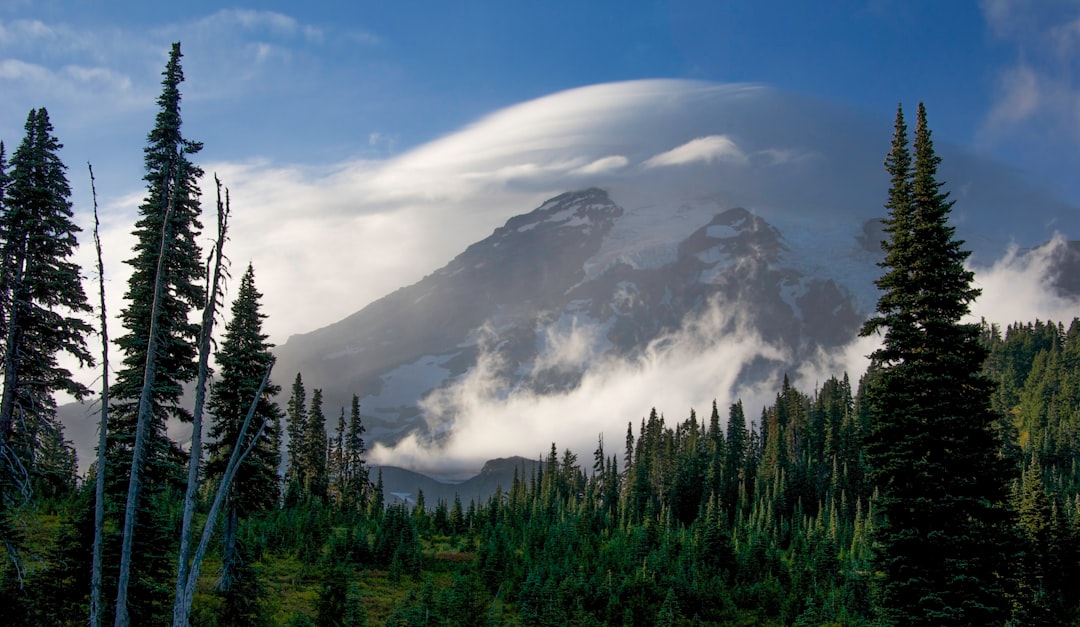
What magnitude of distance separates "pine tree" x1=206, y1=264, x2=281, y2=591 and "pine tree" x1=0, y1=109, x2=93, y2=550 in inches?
396

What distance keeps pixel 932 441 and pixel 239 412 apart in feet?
106

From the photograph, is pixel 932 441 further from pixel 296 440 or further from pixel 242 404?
pixel 296 440

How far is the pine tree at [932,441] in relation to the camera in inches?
899

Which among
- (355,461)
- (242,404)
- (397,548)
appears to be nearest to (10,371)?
(242,404)

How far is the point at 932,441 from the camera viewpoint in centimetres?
2388

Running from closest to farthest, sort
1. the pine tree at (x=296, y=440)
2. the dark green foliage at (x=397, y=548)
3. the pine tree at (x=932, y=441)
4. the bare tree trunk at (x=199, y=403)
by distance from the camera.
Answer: the bare tree trunk at (x=199, y=403), the pine tree at (x=932, y=441), the dark green foliage at (x=397, y=548), the pine tree at (x=296, y=440)

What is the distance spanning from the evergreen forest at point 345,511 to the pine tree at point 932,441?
0.23 feet

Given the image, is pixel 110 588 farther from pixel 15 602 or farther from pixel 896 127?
pixel 896 127

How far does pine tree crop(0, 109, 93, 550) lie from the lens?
2766 cm

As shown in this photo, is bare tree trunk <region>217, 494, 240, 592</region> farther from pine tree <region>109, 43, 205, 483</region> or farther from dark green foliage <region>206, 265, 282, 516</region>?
pine tree <region>109, 43, 205, 483</region>

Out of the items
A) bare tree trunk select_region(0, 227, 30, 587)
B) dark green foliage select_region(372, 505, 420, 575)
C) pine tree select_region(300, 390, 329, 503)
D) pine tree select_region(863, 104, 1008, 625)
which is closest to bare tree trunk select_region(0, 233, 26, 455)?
bare tree trunk select_region(0, 227, 30, 587)

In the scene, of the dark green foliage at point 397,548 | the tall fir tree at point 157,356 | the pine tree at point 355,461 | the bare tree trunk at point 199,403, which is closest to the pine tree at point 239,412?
the tall fir tree at point 157,356

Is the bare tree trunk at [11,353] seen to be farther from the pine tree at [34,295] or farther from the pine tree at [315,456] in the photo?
the pine tree at [315,456]

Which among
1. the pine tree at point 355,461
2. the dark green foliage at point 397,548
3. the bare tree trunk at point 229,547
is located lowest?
the dark green foliage at point 397,548
